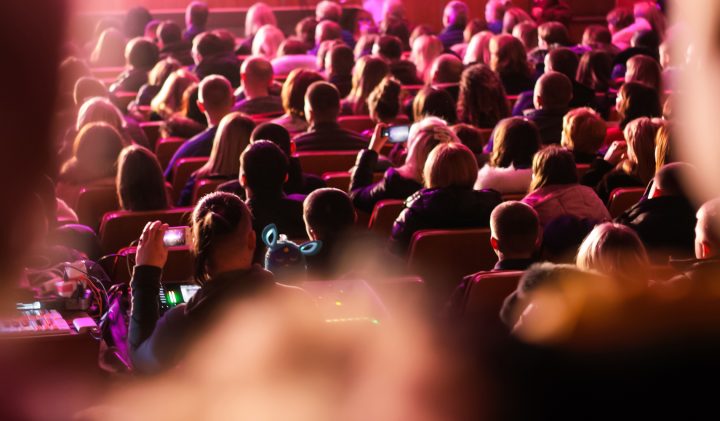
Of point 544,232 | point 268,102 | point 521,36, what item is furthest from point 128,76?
point 544,232

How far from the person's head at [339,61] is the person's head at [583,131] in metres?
2.96

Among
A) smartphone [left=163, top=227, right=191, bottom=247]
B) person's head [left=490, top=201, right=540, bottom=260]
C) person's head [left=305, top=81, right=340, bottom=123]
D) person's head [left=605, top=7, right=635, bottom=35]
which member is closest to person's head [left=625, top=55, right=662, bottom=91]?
person's head [left=305, top=81, right=340, bottom=123]

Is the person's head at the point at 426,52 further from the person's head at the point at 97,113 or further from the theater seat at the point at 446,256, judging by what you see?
the theater seat at the point at 446,256

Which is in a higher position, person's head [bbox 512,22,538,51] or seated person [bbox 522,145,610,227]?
seated person [bbox 522,145,610,227]

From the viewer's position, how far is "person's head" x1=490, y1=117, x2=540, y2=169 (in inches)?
216

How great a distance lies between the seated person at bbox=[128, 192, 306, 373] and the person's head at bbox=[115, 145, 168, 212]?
1.75 meters

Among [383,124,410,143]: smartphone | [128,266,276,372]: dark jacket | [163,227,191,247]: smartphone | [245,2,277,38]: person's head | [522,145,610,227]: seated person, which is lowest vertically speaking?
[245,2,277,38]: person's head

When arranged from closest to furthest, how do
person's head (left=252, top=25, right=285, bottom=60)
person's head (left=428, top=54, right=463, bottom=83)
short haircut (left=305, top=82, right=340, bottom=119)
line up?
short haircut (left=305, top=82, right=340, bottom=119) < person's head (left=428, top=54, right=463, bottom=83) < person's head (left=252, top=25, right=285, bottom=60)

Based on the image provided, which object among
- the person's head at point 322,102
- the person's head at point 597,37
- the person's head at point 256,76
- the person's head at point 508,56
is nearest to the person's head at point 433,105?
the person's head at point 322,102

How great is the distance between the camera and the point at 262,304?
9.80 feet

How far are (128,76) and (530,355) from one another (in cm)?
793

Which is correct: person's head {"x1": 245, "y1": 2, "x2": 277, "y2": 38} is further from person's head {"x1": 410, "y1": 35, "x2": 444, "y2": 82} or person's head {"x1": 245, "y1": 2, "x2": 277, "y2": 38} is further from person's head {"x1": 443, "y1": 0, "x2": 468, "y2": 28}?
person's head {"x1": 410, "y1": 35, "x2": 444, "y2": 82}

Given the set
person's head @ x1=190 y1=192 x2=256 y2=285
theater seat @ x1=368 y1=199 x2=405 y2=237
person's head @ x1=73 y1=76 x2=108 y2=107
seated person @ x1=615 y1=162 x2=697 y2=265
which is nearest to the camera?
person's head @ x1=190 y1=192 x2=256 y2=285

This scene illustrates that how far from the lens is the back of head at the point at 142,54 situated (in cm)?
929
